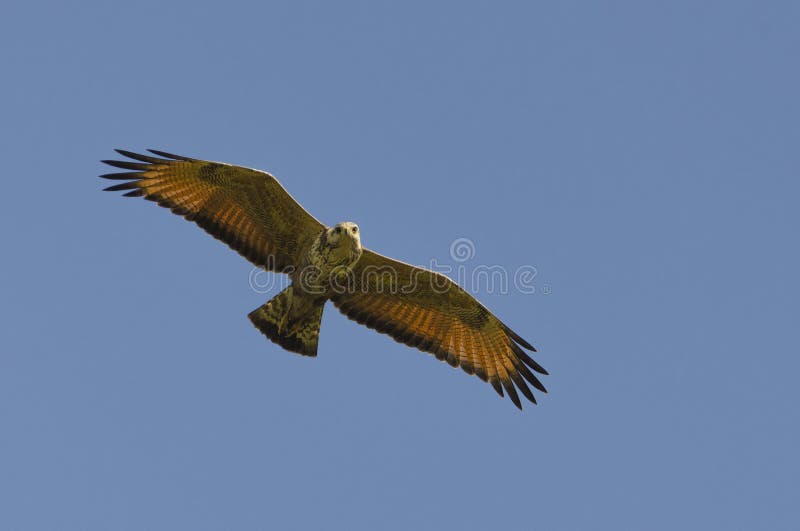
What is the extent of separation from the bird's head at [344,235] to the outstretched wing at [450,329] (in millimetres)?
1346

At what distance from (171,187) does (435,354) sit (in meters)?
4.11

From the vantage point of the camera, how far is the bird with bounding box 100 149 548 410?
14367 millimetres

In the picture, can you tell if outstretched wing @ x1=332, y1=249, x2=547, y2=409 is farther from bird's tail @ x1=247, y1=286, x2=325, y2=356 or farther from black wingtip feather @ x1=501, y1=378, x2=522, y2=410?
bird's tail @ x1=247, y1=286, x2=325, y2=356

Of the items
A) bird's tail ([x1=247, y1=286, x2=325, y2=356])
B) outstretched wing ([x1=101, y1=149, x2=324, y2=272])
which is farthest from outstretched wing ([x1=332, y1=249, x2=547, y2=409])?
outstretched wing ([x1=101, y1=149, x2=324, y2=272])

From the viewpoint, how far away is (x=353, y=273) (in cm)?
1495

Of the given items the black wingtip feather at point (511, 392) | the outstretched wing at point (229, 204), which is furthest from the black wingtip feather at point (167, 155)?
the black wingtip feather at point (511, 392)

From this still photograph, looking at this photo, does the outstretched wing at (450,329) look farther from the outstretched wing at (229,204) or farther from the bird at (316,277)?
the outstretched wing at (229,204)

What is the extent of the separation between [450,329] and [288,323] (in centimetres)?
218

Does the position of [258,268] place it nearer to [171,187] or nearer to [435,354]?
[171,187]

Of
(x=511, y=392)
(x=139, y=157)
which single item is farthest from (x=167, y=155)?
(x=511, y=392)

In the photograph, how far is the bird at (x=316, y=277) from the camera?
566 inches

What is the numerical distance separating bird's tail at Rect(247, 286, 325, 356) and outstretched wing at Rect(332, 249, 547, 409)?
52 centimetres

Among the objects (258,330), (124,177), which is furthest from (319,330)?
(124,177)

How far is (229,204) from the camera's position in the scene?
14.7 meters
